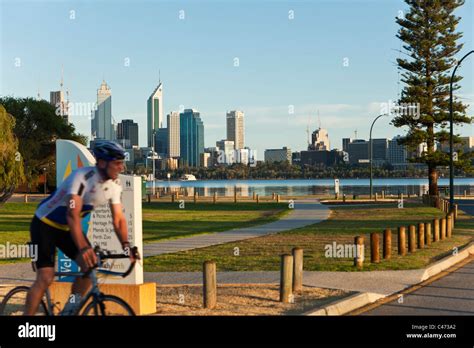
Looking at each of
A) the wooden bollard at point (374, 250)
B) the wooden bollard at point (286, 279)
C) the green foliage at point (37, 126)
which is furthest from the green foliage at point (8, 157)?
the green foliage at point (37, 126)

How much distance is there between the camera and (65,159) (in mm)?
10484

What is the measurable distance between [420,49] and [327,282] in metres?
45.0

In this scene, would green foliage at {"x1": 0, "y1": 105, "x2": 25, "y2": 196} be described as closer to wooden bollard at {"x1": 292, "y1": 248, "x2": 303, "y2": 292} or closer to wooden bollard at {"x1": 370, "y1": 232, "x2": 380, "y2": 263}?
wooden bollard at {"x1": 370, "y1": 232, "x2": 380, "y2": 263}

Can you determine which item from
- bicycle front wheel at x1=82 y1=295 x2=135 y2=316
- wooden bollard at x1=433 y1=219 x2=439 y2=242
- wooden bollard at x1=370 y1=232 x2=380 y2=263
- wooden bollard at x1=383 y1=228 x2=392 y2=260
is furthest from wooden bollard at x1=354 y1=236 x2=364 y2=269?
bicycle front wheel at x1=82 y1=295 x2=135 y2=316

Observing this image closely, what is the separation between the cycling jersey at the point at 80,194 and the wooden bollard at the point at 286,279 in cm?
511

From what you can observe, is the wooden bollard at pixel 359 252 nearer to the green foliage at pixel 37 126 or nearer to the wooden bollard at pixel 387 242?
the wooden bollard at pixel 387 242

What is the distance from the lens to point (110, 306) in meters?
6.88

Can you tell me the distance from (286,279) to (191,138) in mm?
138011

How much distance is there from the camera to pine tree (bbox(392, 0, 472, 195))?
5478cm

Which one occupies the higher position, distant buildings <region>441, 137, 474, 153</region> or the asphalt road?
distant buildings <region>441, 137, 474, 153</region>

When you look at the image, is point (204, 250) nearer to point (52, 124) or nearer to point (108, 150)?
point (108, 150)

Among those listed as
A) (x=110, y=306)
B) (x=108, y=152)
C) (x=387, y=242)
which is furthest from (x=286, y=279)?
(x=387, y=242)

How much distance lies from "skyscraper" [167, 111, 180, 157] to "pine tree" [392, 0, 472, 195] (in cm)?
8915
